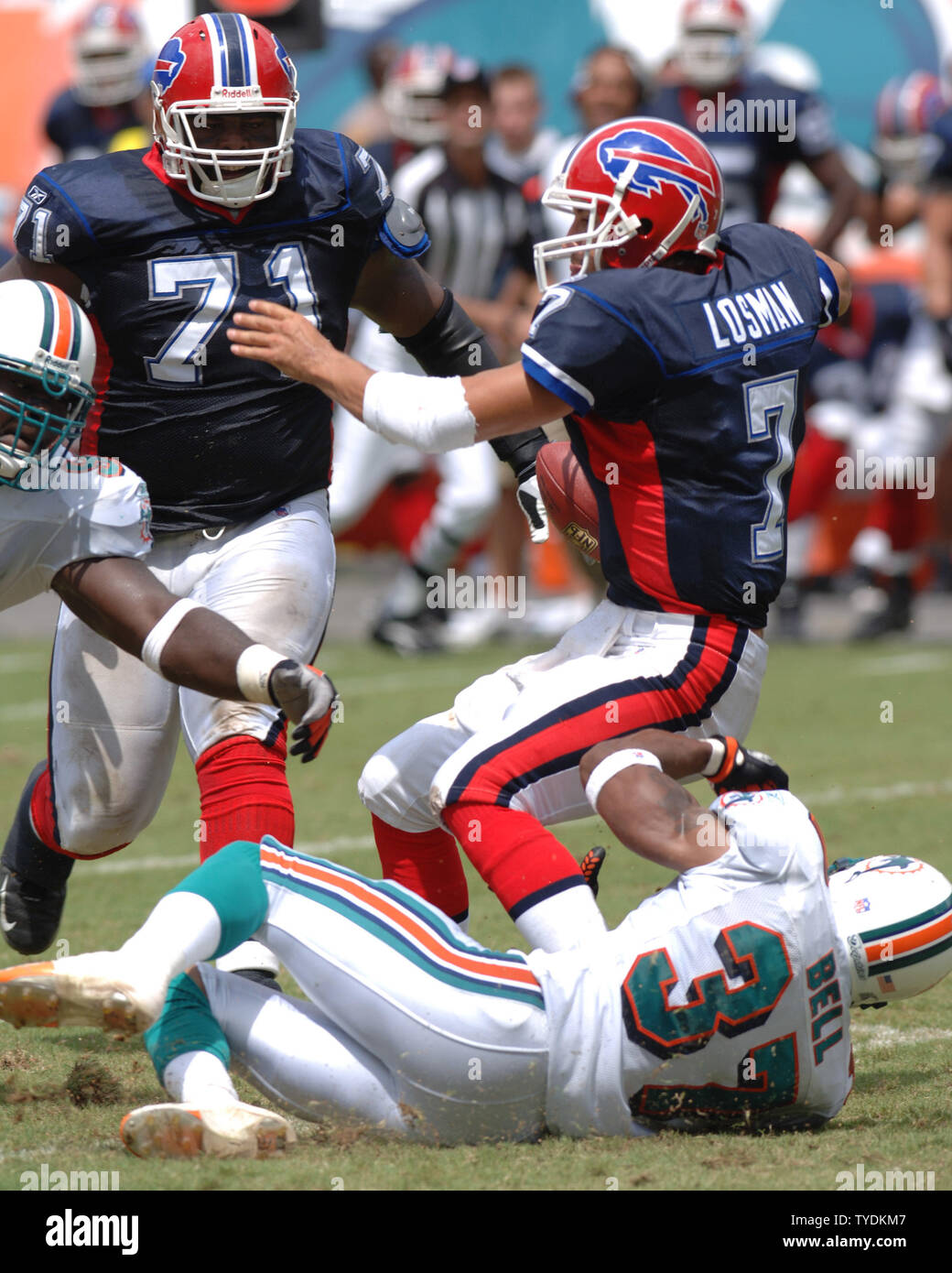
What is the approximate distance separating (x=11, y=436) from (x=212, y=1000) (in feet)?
3.41

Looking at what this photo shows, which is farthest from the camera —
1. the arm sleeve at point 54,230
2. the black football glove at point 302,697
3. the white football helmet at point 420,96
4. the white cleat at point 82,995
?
the white football helmet at point 420,96

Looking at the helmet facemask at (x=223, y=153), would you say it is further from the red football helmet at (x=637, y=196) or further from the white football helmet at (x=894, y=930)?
the white football helmet at (x=894, y=930)

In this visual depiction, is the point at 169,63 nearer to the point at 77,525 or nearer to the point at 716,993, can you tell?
the point at 77,525

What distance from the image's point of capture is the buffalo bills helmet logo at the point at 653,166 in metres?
3.44

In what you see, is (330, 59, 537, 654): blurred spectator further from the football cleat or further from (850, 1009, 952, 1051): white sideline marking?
the football cleat

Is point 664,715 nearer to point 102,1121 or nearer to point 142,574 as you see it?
point 142,574

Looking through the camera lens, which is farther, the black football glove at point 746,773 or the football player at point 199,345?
the football player at point 199,345

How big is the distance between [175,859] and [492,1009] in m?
2.55

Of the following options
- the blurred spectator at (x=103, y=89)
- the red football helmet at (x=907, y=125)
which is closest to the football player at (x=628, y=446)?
the blurred spectator at (x=103, y=89)

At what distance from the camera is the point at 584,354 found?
3207 mm

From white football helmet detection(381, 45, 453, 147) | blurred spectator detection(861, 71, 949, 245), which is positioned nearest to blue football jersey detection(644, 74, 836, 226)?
white football helmet detection(381, 45, 453, 147)

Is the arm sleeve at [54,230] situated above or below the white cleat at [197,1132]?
above

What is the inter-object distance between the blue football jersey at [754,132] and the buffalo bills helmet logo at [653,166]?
16.7 ft
